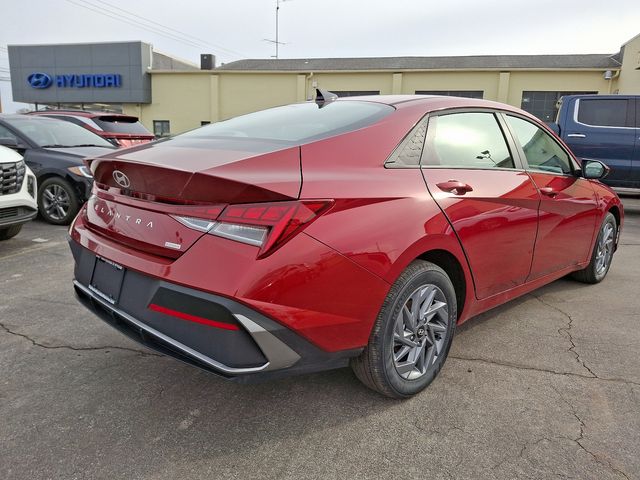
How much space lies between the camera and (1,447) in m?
2.10

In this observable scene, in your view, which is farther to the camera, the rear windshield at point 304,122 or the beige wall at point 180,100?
the beige wall at point 180,100

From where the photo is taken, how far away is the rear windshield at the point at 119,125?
35.0 feet

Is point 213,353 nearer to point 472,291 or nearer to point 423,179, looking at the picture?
point 423,179

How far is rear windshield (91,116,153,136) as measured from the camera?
10680mm

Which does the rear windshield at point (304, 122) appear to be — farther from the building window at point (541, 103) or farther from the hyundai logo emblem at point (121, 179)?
the building window at point (541, 103)

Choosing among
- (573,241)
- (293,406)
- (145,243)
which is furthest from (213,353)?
(573,241)

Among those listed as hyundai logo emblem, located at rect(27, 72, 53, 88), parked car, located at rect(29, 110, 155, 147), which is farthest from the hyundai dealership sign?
parked car, located at rect(29, 110, 155, 147)

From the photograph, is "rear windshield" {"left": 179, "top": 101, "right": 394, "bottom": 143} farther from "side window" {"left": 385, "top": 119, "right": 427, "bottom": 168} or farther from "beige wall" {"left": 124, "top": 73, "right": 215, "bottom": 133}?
"beige wall" {"left": 124, "top": 73, "right": 215, "bottom": 133}

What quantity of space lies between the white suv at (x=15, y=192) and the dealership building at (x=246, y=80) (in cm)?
2261

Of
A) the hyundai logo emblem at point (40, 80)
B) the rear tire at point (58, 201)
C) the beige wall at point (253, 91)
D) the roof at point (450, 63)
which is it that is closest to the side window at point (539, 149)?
the rear tire at point (58, 201)

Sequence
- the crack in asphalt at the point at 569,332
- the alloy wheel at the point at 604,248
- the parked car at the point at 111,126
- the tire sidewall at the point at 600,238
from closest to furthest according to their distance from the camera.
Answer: the crack in asphalt at the point at 569,332, the tire sidewall at the point at 600,238, the alloy wheel at the point at 604,248, the parked car at the point at 111,126

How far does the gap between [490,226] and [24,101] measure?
36050 millimetres

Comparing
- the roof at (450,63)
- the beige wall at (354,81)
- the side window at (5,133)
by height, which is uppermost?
the roof at (450,63)

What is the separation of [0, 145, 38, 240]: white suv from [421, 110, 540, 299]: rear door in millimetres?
4629
